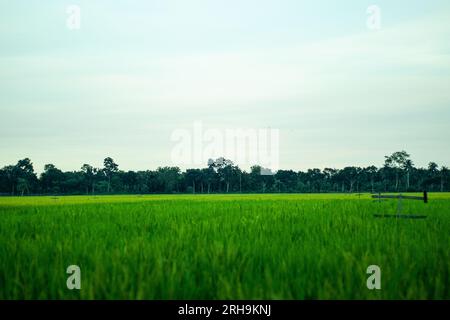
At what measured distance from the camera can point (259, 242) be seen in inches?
210

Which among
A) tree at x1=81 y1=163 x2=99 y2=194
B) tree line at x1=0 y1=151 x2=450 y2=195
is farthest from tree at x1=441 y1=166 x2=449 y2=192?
tree at x1=81 y1=163 x2=99 y2=194

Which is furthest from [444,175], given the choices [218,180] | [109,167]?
[109,167]

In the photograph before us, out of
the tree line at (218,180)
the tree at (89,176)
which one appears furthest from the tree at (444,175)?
the tree at (89,176)

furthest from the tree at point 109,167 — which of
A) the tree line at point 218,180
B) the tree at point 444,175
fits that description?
the tree at point 444,175

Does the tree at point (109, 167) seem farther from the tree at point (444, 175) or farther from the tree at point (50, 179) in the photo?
the tree at point (444, 175)

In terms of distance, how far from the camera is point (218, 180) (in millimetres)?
122312

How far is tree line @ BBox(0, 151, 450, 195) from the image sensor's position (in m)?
109

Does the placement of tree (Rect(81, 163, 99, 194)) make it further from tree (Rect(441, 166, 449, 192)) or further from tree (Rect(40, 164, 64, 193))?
tree (Rect(441, 166, 449, 192))

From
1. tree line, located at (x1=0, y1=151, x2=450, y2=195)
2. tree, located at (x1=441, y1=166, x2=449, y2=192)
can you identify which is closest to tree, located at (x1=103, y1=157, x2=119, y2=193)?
tree line, located at (x1=0, y1=151, x2=450, y2=195)

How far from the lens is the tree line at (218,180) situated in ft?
357

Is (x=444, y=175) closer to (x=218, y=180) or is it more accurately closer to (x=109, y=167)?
(x=218, y=180)
